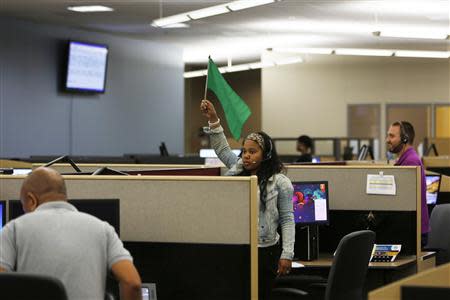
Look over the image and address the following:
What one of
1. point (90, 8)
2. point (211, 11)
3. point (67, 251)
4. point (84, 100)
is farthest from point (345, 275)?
point (84, 100)

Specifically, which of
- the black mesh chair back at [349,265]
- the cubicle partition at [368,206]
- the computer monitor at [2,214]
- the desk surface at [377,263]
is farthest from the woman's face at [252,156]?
the computer monitor at [2,214]

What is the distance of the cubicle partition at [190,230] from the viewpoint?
3.35 m

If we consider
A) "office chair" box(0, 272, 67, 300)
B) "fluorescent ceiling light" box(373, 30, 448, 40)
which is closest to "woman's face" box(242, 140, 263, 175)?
"office chair" box(0, 272, 67, 300)

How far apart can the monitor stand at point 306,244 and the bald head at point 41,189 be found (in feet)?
7.59

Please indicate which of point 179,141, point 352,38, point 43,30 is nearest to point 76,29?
point 43,30

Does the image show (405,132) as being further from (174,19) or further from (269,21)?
(269,21)

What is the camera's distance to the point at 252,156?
13.8ft

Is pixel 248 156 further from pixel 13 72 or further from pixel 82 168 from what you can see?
pixel 13 72

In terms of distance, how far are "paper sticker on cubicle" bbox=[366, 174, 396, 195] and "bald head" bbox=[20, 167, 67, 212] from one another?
2752 mm

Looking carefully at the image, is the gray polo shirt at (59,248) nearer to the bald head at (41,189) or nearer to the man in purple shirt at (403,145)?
the bald head at (41,189)

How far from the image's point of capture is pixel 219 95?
15.6 feet

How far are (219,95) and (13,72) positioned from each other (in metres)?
6.62

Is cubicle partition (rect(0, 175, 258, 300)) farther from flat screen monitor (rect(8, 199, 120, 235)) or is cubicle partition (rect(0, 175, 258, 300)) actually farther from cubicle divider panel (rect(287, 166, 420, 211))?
cubicle divider panel (rect(287, 166, 420, 211))

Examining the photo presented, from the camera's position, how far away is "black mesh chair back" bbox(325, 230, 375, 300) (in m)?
3.81
